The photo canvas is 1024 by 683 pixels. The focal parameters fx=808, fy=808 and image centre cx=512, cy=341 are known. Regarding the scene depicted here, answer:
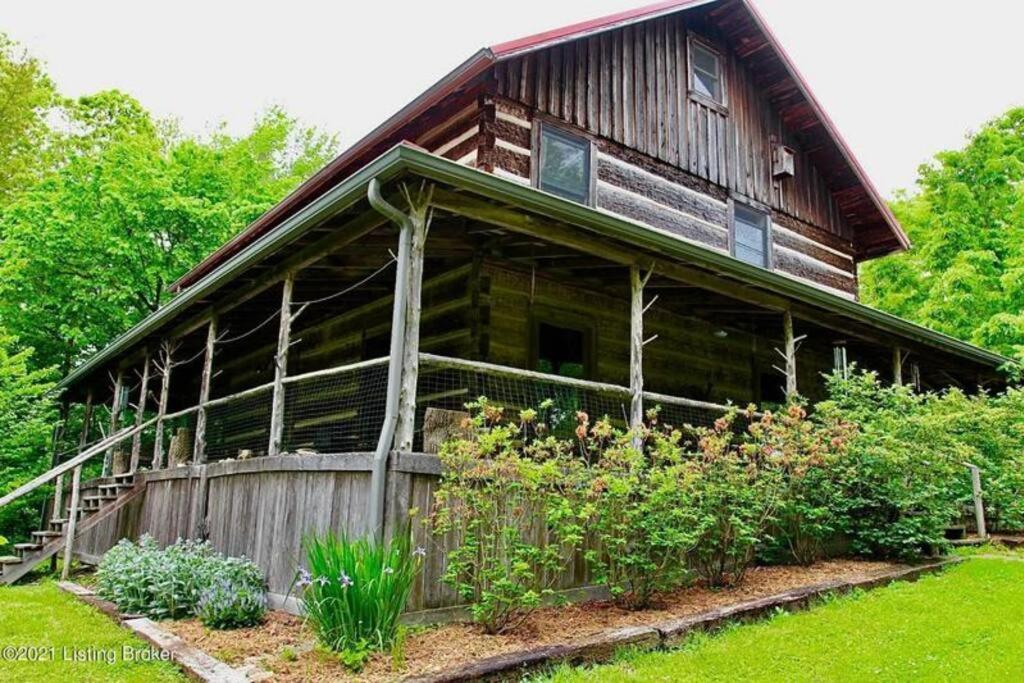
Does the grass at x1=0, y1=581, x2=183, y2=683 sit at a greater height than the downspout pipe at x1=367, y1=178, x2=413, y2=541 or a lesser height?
lesser

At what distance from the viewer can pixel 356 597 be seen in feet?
19.1

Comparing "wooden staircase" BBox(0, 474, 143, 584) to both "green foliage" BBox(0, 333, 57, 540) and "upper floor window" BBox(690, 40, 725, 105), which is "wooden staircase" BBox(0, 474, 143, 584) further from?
"upper floor window" BBox(690, 40, 725, 105)

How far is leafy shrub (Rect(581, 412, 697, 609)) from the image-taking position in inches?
289

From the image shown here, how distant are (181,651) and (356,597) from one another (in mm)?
1648

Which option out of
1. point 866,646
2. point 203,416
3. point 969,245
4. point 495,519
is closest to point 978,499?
point 866,646

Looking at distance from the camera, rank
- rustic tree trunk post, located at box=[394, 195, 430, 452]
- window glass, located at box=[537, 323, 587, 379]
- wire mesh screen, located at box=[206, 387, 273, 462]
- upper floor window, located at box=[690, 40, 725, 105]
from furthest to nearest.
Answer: upper floor window, located at box=[690, 40, 725, 105], wire mesh screen, located at box=[206, 387, 273, 462], window glass, located at box=[537, 323, 587, 379], rustic tree trunk post, located at box=[394, 195, 430, 452]

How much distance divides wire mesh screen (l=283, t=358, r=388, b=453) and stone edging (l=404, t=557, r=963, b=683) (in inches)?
220

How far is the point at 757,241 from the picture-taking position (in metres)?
15.3

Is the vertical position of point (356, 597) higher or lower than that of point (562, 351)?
lower

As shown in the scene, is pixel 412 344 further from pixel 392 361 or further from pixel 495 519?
pixel 495 519

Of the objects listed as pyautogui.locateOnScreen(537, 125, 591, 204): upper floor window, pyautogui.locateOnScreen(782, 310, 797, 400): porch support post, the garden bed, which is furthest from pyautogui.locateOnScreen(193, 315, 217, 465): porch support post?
pyautogui.locateOnScreen(782, 310, 797, 400): porch support post

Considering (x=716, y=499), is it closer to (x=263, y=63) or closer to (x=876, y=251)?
(x=876, y=251)

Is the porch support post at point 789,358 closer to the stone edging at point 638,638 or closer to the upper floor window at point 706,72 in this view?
the stone edging at point 638,638

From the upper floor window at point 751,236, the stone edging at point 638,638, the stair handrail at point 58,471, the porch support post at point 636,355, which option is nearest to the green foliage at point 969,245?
the upper floor window at point 751,236
